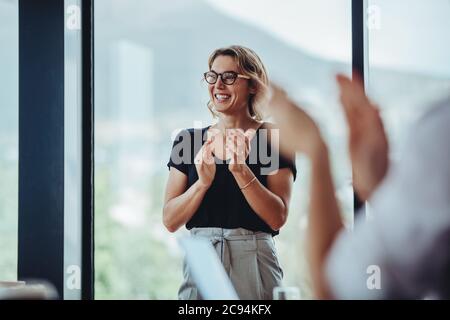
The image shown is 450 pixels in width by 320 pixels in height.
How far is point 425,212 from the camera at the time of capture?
301cm

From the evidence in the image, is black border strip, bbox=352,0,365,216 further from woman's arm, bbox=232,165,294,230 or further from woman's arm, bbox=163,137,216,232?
woman's arm, bbox=163,137,216,232

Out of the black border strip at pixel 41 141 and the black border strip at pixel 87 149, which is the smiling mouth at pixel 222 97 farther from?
A: the black border strip at pixel 41 141

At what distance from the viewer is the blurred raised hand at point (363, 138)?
3.06m

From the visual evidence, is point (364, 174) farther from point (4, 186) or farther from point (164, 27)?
point (4, 186)

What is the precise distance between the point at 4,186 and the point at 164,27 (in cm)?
101

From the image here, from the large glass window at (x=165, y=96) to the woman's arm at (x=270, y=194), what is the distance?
46 mm

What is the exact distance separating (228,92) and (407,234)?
0.96 meters

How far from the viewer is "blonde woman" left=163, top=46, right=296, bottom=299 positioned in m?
3.07

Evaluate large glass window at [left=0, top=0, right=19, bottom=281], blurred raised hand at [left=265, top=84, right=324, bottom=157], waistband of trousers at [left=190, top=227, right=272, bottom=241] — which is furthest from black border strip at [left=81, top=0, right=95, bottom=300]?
blurred raised hand at [left=265, top=84, right=324, bottom=157]

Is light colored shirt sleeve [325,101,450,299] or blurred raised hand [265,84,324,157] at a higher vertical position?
blurred raised hand [265,84,324,157]

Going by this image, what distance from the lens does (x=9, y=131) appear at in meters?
3.25

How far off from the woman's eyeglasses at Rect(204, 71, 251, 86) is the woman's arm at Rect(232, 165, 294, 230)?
37cm
